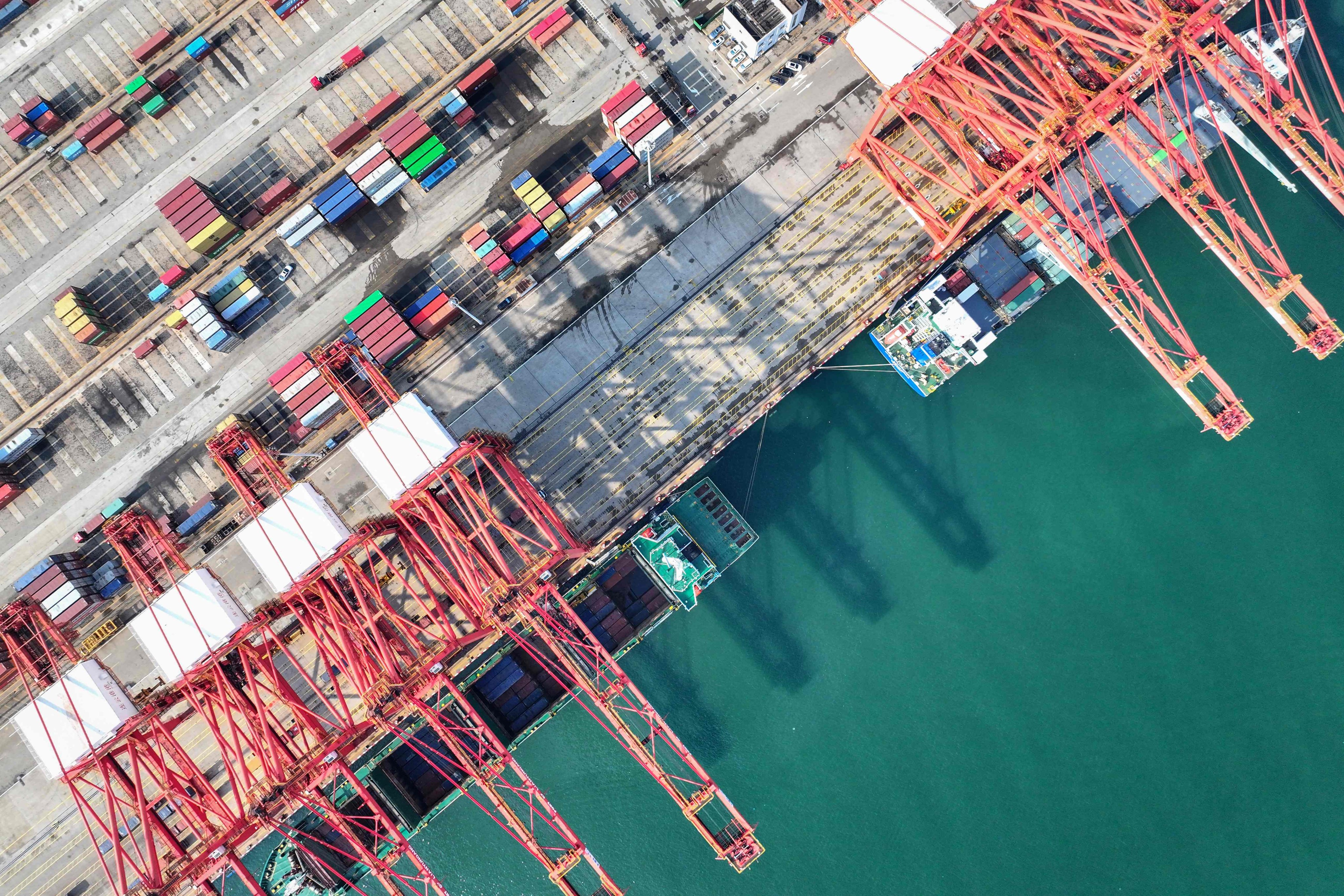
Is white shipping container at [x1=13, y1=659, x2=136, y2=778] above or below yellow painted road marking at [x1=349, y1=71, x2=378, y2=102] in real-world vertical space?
below

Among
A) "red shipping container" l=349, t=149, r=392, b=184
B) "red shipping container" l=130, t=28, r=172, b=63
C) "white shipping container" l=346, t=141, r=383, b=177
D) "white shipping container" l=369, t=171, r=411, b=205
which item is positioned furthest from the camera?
"red shipping container" l=130, t=28, r=172, b=63

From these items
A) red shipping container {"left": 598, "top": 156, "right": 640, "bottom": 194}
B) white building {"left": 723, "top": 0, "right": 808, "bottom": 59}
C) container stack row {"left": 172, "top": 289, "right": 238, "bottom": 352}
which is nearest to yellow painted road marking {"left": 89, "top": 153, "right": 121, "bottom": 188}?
container stack row {"left": 172, "top": 289, "right": 238, "bottom": 352}

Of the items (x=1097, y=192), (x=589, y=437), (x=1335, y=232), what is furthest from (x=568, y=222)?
(x=1335, y=232)

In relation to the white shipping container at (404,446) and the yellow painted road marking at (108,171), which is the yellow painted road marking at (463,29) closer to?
the yellow painted road marking at (108,171)

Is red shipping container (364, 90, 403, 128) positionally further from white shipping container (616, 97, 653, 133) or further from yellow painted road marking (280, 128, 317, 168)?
white shipping container (616, 97, 653, 133)

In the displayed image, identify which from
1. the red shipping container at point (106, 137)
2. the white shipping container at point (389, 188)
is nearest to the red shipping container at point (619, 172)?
the white shipping container at point (389, 188)

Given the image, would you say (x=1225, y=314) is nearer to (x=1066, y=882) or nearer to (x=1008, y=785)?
(x=1008, y=785)

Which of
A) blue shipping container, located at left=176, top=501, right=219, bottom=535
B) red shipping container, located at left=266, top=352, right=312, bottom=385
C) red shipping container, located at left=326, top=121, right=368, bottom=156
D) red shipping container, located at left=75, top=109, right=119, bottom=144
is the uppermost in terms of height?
red shipping container, located at left=75, top=109, right=119, bottom=144
